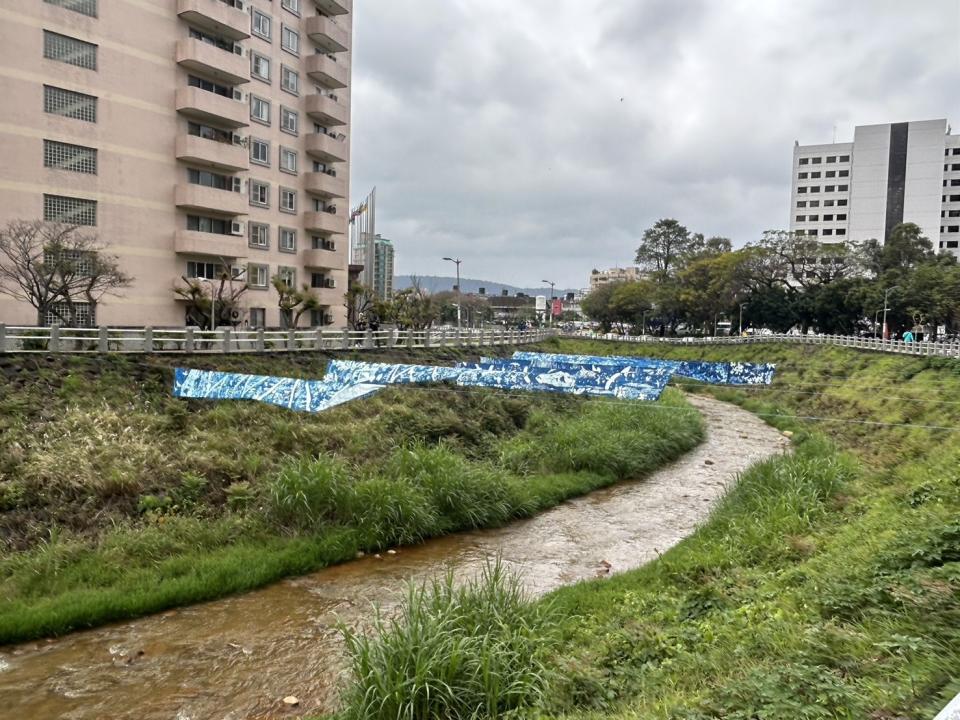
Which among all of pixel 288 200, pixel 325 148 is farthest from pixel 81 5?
pixel 325 148

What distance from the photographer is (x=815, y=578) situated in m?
6.88

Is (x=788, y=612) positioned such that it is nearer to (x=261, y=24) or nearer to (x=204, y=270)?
(x=204, y=270)

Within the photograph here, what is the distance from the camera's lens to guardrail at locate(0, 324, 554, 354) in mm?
18078

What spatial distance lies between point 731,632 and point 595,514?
8966 millimetres

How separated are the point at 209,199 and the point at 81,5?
9.92 metres

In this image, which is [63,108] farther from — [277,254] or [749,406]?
[749,406]

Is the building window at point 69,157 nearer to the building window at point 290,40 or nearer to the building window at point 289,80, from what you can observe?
the building window at point 289,80

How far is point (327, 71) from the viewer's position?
4388 centimetres

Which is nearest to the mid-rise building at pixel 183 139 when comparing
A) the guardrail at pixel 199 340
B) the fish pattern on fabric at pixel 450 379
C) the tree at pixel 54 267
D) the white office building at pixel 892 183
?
the tree at pixel 54 267

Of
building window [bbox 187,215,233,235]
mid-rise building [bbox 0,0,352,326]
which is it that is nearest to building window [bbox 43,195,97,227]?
mid-rise building [bbox 0,0,352,326]

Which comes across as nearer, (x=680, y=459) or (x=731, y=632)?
(x=731, y=632)

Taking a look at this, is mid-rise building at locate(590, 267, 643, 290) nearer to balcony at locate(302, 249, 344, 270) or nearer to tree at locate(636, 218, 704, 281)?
tree at locate(636, 218, 704, 281)

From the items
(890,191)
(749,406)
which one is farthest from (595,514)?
(890,191)

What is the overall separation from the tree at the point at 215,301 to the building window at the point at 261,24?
14.9 meters
